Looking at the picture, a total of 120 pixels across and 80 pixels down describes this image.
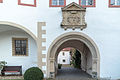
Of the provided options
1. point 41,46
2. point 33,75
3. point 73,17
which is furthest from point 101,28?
point 33,75

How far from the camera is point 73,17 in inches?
370

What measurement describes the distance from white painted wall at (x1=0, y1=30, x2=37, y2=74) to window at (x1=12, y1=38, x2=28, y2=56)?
0.87ft

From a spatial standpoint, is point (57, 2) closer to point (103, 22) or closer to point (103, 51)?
point (103, 22)

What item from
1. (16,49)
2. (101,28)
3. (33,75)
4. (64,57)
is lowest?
→ (64,57)

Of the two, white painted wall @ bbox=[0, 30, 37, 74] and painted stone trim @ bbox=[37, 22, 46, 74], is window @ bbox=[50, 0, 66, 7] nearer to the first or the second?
painted stone trim @ bbox=[37, 22, 46, 74]

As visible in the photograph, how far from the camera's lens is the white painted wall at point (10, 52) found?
10.7 m

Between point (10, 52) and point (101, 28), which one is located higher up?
point (101, 28)

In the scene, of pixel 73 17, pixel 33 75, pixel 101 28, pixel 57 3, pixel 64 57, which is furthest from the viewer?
pixel 64 57

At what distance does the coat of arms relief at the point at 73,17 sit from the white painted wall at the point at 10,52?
354 centimetres

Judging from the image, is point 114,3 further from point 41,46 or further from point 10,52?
point 10,52

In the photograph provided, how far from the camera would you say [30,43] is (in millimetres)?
10852

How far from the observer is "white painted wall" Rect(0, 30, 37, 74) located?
10664mm

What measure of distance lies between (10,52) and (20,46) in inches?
37.3

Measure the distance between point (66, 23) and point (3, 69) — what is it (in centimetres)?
638
